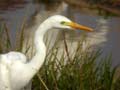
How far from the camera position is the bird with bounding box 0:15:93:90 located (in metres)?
3.68

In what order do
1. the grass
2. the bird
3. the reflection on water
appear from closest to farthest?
the bird
the grass
the reflection on water

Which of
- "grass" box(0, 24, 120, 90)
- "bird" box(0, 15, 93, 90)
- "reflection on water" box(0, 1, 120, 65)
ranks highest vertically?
"bird" box(0, 15, 93, 90)

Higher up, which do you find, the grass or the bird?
the bird

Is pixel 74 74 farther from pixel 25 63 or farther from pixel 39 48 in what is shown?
pixel 39 48

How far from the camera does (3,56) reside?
400 centimetres

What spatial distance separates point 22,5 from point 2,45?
42.9 ft

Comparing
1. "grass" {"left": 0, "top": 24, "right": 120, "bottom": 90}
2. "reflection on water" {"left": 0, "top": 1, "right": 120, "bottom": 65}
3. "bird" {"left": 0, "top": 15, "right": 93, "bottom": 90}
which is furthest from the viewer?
"reflection on water" {"left": 0, "top": 1, "right": 120, "bottom": 65}

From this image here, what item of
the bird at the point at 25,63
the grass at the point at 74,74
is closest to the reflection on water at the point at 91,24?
the grass at the point at 74,74

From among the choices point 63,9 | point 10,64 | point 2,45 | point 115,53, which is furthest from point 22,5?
point 10,64

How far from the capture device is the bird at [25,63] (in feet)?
12.1

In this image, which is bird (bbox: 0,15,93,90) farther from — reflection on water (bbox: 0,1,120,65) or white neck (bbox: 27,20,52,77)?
reflection on water (bbox: 0,1,120,65)

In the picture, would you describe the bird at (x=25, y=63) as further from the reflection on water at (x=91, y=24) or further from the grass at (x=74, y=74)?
the reflection on water at (x=91, y=24)

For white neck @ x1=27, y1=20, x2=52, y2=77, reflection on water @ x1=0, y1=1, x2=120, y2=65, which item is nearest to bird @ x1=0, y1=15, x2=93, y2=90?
white neck @ x1=27, y1=20, x2=52, y2=77

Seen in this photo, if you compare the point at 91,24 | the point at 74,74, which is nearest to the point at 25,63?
the point at 74,74
